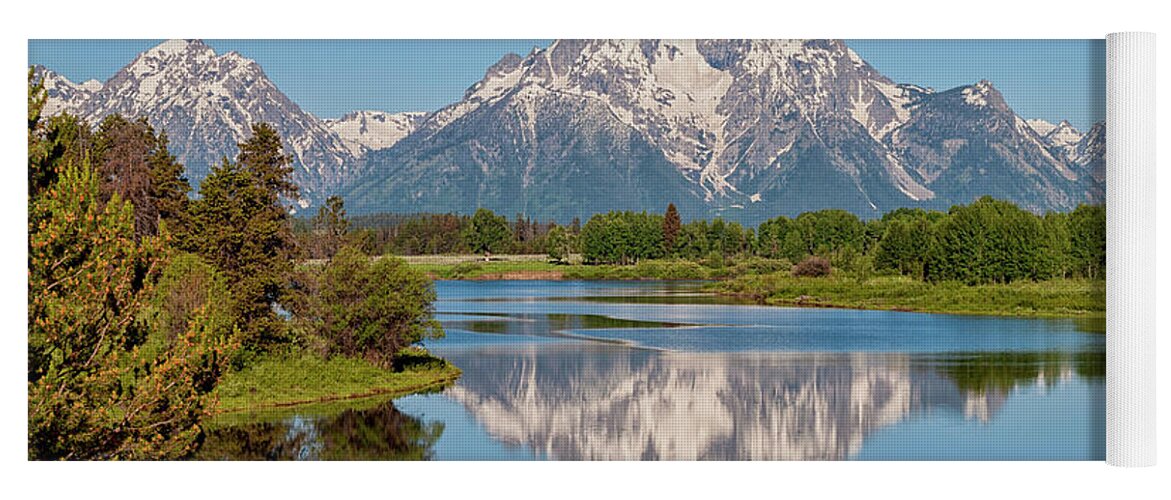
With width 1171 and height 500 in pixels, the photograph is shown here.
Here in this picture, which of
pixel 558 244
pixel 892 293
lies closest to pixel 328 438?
pixel 558 244

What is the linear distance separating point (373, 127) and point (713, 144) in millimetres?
3277

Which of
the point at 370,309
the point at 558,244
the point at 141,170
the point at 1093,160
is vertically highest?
the point at 141,170

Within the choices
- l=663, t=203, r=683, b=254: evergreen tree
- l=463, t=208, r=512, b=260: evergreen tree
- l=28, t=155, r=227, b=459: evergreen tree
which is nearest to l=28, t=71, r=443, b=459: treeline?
l=28, t=155, r=227, b=459: evergreen tree

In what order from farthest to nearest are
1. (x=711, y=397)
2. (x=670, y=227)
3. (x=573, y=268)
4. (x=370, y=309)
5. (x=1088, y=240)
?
1. (x=370, y=309)
2. (x=573, y=268)
3. (x=670, y=227)
4. (x=711, y=397)
5. (x=1088, y=240)

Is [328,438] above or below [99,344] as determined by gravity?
below

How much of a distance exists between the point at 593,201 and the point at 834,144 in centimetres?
242

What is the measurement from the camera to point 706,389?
36.5 feet

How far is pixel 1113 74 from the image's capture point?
915 cm

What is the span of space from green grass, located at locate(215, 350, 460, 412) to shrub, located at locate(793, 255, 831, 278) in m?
3.81

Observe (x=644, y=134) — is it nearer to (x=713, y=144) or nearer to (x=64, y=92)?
(x=713, y=144)

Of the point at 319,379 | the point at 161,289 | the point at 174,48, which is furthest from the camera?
the point at 319,379

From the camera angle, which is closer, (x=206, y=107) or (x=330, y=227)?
(x=206, y=107)

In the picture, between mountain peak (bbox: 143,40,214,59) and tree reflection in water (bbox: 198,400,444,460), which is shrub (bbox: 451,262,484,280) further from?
mountain peak (bbox: 143,40,214,59)
